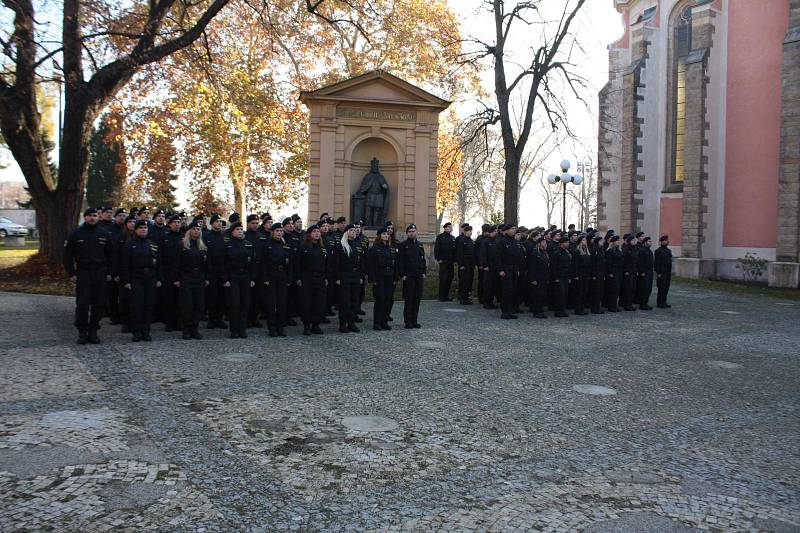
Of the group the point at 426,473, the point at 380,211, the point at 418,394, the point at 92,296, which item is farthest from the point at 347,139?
the point at 426,473

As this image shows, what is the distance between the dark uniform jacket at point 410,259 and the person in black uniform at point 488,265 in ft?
11.0

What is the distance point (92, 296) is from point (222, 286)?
7.71ft

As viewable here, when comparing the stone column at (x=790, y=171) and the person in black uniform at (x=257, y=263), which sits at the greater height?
the stone column at (x=790, y=171)

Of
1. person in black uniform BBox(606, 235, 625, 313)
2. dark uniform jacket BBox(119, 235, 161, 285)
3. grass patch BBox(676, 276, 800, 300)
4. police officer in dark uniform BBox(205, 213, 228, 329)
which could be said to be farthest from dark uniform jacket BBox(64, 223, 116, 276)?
grass patch BBox(676, 276, 800, 300)

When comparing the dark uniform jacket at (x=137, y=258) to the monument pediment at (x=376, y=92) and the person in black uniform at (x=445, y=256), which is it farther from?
the monument pediment at (x=376, y=92)

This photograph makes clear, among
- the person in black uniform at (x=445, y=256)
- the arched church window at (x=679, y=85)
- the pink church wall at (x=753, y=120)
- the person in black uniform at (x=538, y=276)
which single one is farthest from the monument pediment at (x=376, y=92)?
the arched church window at (x=679, y=85)

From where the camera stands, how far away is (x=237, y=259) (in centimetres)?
1087

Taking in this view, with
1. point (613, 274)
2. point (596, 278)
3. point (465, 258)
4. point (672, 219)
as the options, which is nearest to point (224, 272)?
point (465, 258)

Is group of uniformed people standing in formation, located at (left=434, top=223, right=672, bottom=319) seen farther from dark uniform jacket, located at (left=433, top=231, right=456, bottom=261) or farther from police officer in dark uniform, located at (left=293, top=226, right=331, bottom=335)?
police officer in dark uniform, located at (left=293, top=226, right=331, bottom=335)

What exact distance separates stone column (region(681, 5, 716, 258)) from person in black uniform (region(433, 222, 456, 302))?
1311 cm

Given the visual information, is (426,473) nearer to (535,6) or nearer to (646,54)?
(535,6)

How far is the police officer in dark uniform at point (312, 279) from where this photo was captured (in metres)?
11.4

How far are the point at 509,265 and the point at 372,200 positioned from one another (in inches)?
294

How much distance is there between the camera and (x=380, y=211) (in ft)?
69.0
